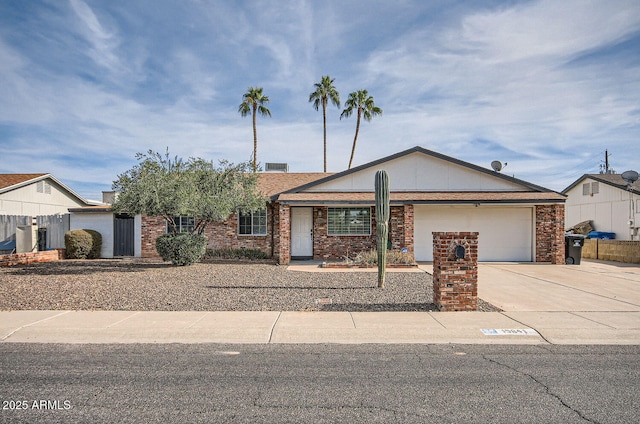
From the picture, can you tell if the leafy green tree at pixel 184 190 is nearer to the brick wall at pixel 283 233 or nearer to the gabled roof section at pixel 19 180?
the brick wall at pixel 283 233

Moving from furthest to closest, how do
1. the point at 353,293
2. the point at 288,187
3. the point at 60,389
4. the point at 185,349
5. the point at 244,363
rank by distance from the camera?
the point at 288,187 → the point at 353,293 → the point at 185,349 → the point at 244,363 → the point at 60,389

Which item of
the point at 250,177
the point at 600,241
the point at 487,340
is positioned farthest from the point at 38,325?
the point at 600,241

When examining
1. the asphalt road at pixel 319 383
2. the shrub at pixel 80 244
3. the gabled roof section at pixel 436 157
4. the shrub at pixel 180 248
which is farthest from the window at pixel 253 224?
the asphalt road at pixel 319 383

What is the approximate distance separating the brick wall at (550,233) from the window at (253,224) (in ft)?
37.7

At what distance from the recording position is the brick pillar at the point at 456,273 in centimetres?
834

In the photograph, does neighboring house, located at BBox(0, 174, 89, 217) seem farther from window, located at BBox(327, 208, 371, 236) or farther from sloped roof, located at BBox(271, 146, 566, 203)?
window, located at BBox(327, 208, 371, 236)

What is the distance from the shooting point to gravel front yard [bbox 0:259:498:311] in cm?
878

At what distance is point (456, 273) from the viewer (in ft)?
27.5

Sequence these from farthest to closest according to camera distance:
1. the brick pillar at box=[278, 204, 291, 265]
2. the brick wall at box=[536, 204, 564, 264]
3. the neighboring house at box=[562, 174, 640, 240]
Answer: the neighboring house at box=[562, 174, 640, 240], the brick wall at box=[536, 204, 564, 264], the brick pillar at box=[278, 204, 291, 265]

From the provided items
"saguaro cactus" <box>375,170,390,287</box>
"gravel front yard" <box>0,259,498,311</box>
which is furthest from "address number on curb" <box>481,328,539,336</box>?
"saguaro cactus" <box>375,170,390,287</box>

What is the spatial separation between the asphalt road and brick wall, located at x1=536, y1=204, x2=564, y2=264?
11.9m

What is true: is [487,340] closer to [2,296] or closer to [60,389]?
[60,389]

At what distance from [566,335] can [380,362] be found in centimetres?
335

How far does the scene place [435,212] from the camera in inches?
718
